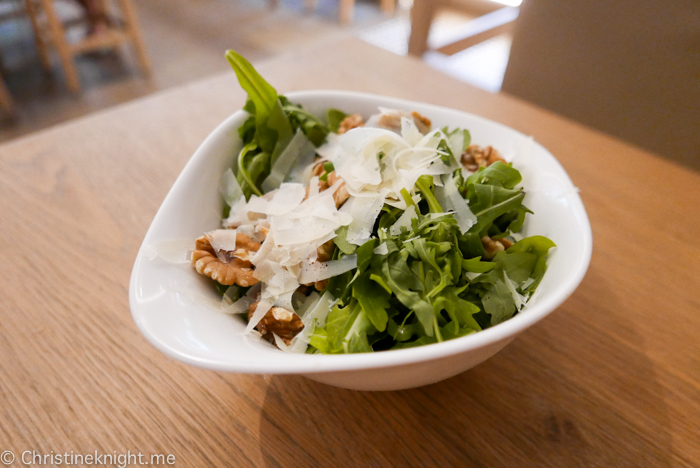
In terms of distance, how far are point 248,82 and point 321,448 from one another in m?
0.47

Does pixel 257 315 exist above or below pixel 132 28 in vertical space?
above

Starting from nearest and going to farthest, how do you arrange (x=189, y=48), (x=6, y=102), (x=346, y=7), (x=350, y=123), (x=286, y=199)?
(x=286, y=199)
(x=350, y=123)
(x=6, y=102)
(x=189, y=48)
(x=346, y=7)

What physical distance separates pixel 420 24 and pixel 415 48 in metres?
0.08

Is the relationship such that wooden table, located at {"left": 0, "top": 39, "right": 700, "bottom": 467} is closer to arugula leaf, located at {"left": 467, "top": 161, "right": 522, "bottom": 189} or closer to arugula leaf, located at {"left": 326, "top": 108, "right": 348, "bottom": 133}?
arugula leaf, located at {"left": 467, "top": 161, "right": 522, "bottom": 189}

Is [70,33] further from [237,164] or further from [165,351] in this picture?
[165,351]

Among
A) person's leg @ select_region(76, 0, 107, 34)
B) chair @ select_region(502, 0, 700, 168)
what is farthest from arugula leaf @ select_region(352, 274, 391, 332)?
person's leg @ select_region(76, 0, 107, 34)

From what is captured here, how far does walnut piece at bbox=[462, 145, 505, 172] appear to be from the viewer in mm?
616

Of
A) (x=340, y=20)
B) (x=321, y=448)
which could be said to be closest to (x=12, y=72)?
(x=340, y=20)

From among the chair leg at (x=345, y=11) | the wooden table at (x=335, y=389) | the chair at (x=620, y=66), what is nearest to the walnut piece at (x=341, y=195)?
the wooden table at (x=335, y=389)

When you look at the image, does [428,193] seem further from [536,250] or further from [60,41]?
[60,41]

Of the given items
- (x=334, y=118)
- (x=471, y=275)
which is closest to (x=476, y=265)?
(x=471, y=275)

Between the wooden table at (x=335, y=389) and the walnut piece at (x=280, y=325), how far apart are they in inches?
3.7

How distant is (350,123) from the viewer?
65 cm

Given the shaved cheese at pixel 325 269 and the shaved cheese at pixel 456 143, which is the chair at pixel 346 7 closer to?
the shaved cheese at pixel 456 143
